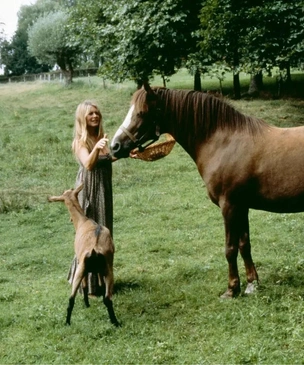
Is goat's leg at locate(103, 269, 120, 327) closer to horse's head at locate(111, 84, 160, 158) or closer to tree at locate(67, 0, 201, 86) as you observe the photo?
horse's head at locate(111, 84, 160, 158)

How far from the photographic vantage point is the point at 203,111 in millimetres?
6473

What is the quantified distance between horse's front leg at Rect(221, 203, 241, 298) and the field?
16cm

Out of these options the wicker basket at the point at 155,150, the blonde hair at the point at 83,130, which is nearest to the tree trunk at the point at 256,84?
the wicker basket at the point at 155,150

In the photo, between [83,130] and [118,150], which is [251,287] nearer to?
[118,150]

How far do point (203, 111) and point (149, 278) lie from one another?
2517 mm

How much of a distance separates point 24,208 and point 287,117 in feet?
33.1

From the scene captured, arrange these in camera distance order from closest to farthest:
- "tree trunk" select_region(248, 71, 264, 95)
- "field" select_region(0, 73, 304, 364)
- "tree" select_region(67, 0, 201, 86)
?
1. "field" select_region(0, 73, 304, 364)
2. "tree" select_region(67, 0, 201, 86)
3. "tree trunk" select_region(248, 71, 264, 95)

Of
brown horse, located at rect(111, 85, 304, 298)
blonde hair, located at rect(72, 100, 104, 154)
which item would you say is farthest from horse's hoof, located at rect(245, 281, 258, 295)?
blonde hair, located at rect(72, 100, 104, 154)

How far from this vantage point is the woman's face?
672cm

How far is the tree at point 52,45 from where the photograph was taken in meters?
42.7

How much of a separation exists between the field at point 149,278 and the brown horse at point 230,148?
0.76 meters

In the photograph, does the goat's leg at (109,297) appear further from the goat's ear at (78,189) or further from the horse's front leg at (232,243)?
the horse's front leg at (232,243)

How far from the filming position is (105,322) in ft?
19.7

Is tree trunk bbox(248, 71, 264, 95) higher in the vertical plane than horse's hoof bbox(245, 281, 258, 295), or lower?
higher
